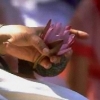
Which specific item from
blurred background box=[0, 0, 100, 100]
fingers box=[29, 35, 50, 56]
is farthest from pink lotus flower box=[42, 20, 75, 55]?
blurred background box=[0, 0, 100, 100]

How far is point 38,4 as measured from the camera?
784 mm

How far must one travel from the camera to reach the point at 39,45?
404 mm

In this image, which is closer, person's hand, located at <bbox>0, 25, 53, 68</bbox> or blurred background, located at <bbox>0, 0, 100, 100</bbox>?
person's hand, located at <bbox>0, 25, 53, 68</bbox>

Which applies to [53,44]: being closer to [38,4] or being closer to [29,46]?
[29,46]

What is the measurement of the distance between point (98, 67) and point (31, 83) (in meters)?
0.23

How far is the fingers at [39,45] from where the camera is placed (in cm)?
39

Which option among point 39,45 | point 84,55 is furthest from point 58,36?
point 84,55

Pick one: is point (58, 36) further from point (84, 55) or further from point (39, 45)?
point (84, 55)

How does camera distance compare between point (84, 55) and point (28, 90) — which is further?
point (84, 55)

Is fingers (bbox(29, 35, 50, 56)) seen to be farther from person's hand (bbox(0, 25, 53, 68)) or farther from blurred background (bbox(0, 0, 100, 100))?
blurred background (bbox(0, 0, 100, 100))

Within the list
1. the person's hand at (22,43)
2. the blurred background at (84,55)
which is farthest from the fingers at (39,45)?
the blurred background at (84,55)

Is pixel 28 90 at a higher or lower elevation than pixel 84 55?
lower

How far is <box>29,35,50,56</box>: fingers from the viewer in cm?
39

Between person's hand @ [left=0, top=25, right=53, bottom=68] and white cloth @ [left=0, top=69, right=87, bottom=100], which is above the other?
person's hand @ [left=0, top=25, right=53, bottom=68]
